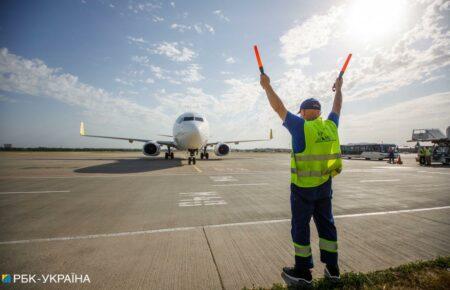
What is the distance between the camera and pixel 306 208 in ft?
8.85

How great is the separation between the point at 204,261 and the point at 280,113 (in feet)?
7.17

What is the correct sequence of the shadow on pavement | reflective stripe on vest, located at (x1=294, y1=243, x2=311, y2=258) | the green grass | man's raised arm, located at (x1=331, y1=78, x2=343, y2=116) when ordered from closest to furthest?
the green grass
reflective stripe on vest, located at (x1=294, y1=243, x2=311, y2=258)
man's raised arm, located at (x1=331, y1=78, x2=343, y2=116)
the shadow on pavement

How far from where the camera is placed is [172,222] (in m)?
4.54

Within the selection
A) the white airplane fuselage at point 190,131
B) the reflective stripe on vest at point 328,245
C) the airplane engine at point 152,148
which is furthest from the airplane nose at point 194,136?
the reflective stripe on vest at point 328,245

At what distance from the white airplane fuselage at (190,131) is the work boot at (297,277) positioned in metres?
15.9

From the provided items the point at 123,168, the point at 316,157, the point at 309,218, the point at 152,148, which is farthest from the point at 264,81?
the point at 152,148

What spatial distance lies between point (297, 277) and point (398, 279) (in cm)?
110

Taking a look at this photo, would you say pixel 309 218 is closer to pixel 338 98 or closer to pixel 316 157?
pixel 316 157

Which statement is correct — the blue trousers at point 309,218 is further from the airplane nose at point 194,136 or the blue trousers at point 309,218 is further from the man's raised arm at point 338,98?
the airplane nose at point 194,136

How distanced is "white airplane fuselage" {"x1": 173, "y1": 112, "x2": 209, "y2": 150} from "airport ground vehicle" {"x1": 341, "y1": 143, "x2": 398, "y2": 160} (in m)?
25.9

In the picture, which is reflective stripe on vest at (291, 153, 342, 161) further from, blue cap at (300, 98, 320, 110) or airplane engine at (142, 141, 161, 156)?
airplane engine at (142, 141, 161, 156)

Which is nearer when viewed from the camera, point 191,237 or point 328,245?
point 328,245

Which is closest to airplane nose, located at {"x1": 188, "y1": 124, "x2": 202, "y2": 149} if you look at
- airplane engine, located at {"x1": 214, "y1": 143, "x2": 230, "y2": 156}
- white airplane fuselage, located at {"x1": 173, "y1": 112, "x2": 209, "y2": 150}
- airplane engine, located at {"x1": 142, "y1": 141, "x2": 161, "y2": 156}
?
white airplane fuselage, located at {"x1": 173, "y1": 112, "x2": 209, "y2": 150}

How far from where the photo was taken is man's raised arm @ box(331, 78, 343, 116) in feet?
10.5
